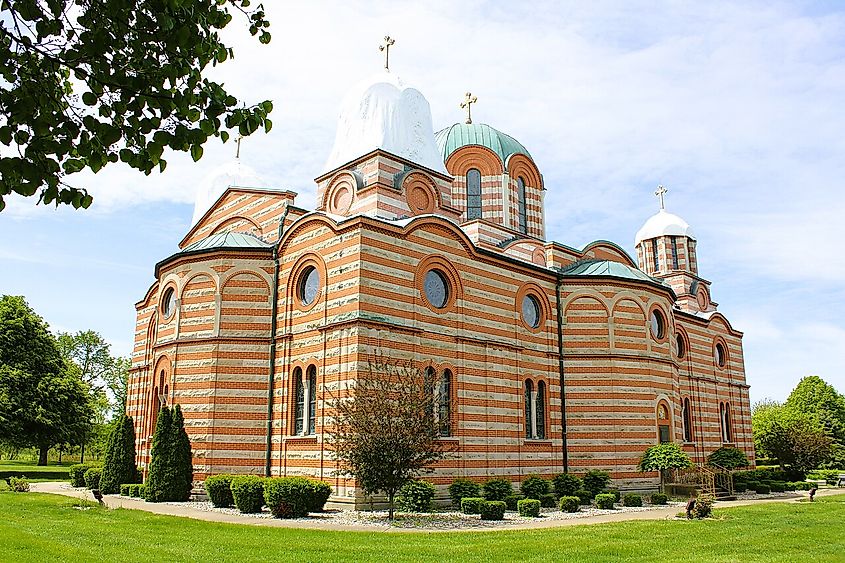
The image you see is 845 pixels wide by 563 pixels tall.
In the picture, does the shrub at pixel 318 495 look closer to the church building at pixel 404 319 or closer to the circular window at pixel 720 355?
the church building at pixel 404 319

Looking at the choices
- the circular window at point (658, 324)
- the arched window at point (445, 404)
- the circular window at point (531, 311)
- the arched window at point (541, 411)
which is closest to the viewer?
the arched window at point (445, 404)

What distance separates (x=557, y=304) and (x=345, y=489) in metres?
11.9

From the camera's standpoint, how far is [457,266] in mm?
23922

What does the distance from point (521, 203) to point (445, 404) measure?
12459 mm

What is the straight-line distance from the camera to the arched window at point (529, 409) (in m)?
25.6

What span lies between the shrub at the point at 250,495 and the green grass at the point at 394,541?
247 cm

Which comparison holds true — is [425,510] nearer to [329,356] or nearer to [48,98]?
[329,356]

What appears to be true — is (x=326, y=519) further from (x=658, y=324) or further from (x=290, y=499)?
(x=658, y=324)

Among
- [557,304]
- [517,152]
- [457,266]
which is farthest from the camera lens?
[517,152]

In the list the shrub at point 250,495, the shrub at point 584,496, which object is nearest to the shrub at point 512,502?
the shrub at point 584,496

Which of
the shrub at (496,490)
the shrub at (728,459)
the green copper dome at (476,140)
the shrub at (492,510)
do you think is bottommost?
the shrub at (492,510)

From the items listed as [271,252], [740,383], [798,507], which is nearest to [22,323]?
[271,252]

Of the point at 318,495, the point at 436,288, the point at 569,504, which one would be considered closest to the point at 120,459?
the point at 318,495

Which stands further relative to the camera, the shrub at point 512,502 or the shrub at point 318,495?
the shrub at point 512,502
